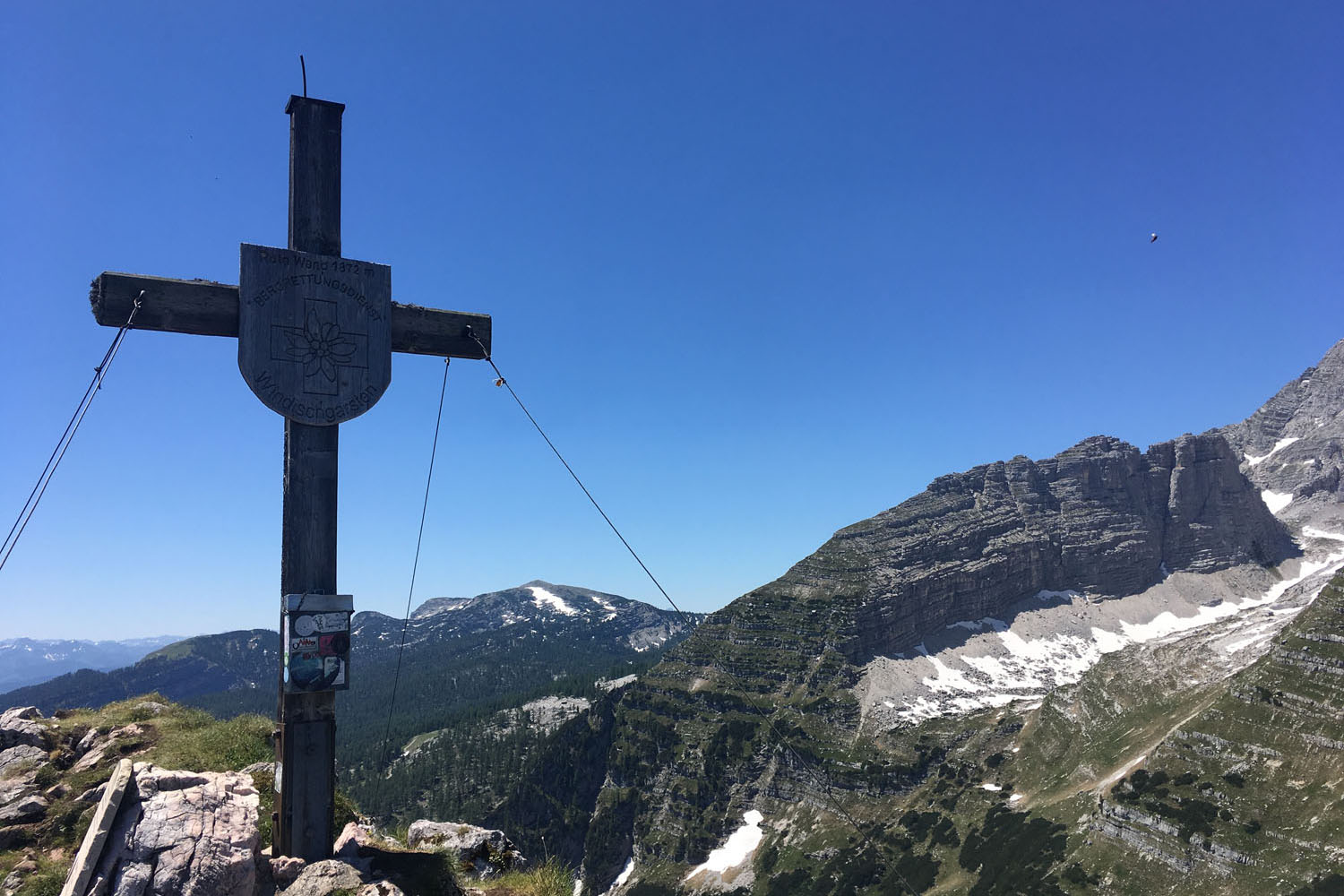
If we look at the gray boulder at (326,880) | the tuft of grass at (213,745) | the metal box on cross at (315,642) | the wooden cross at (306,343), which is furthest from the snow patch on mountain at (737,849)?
the metal box on cross at (315,642)

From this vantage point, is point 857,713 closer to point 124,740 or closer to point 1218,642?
point 1218,642

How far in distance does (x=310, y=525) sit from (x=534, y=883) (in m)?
6.57

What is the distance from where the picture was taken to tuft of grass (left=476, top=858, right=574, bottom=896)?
1073cm

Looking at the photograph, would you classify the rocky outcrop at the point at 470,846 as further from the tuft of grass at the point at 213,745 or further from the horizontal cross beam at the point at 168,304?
the horizontal cross beam at the point at 168,304

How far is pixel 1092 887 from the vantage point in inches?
3770

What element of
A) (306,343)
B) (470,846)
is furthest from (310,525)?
(470,846)

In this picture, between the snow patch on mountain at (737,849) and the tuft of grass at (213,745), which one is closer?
the tuft of grass at (213,745)

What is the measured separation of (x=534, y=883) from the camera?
1108 cm

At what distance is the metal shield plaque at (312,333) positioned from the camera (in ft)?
33.6

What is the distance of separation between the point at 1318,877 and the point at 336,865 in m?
113

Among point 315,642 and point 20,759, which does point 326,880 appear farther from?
point 20,759

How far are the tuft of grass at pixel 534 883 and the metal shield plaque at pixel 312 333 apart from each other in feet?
24.8

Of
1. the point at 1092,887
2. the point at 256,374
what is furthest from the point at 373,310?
the point at 1092,887

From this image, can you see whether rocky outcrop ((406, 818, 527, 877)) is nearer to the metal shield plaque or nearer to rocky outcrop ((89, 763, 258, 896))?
rocky outcrop ((89, 763, 258, 896))
